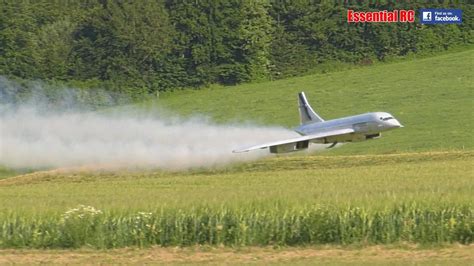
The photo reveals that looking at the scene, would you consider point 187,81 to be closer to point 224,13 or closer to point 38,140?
point 224,13

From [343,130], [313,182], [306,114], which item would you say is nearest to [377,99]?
[306,114]

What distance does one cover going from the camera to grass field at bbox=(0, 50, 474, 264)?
26.5 meters

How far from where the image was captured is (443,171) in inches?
1747

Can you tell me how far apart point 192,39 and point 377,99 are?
22.0 m

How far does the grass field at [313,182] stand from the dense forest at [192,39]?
3810 mm

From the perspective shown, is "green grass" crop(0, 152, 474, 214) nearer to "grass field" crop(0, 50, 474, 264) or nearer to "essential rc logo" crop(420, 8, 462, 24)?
"grass field" crop(0, 50, 474, 264)

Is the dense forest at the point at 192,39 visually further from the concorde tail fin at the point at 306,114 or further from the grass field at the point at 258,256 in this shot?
the grass field at the point at 258,256

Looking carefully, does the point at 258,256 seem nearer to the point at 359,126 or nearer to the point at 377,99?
the point at 359,126

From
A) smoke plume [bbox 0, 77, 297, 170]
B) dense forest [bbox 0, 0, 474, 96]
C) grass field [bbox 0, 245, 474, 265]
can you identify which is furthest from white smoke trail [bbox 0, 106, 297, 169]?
dense forest [bbox 0, 0, 474, 96]

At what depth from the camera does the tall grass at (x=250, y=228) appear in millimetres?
26359

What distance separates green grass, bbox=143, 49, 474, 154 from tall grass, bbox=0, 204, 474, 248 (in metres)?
→ 37.5

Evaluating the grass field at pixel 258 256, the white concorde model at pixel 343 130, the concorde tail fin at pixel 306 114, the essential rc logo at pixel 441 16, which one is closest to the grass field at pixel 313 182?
the grass field at pixel 258 256

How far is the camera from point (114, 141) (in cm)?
5603

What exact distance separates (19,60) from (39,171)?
36.3 m
